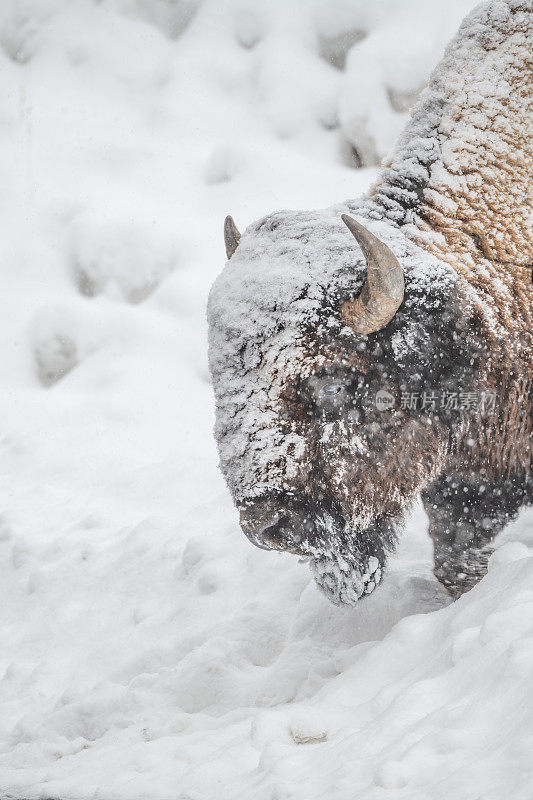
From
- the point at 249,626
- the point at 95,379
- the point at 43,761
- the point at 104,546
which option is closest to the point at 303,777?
the point at 43,761

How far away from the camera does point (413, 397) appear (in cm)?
267

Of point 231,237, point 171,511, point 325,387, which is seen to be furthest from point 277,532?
point 171,511

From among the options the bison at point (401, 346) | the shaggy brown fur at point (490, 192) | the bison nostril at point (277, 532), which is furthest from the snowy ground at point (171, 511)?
the shaggy brown fur at point (490, 192)

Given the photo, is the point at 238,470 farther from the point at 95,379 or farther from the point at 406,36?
the point at 406,36

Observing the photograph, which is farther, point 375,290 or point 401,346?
point 401,346

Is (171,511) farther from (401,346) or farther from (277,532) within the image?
(401,346)

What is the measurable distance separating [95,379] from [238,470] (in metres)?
5.63

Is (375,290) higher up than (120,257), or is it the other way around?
(375,290)

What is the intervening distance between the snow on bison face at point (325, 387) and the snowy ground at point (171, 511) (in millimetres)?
522

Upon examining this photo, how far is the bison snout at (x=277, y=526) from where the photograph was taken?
98.1 inches

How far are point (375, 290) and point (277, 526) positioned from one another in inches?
38.3

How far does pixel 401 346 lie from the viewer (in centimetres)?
263

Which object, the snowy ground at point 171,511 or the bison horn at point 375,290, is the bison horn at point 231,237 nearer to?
the bison horn at point 375,290

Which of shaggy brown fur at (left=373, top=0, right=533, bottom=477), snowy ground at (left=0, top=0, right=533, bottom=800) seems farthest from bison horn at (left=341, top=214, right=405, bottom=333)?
snowy ground at (left=0, top=0, right=533, bottom=800)
